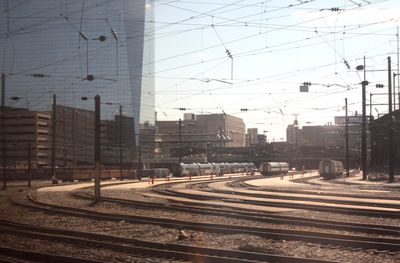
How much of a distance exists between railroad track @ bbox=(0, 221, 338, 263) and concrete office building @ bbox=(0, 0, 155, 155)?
20.6 metres

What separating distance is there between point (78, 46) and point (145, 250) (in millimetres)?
32071

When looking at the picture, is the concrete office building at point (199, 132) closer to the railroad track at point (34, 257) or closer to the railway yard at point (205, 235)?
the railway yard at point (205, 235)

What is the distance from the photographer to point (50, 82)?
2992 inches

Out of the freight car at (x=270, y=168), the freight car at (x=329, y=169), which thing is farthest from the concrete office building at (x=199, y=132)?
the freight car at (x=329, y=169)

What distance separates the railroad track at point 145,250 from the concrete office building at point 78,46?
811 inches

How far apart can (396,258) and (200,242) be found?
5382 millimetres

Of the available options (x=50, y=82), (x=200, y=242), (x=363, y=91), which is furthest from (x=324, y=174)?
(x=200, y=242)

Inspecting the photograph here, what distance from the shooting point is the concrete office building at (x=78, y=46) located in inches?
1845

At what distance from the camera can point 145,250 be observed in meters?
12.8

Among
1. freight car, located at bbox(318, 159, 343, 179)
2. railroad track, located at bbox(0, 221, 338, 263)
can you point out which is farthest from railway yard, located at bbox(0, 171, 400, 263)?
freight car, located at bbox(318, 159, 343, 179)

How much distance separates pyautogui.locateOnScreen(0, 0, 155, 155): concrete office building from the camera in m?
46.9

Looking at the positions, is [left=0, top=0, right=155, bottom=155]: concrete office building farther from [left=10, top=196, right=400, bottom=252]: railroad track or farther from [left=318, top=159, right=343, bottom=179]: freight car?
[left=318, top=159, right=343, bottom=179]: freight car

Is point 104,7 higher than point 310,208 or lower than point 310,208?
higher

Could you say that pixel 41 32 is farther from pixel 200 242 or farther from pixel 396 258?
pixel 396 258
